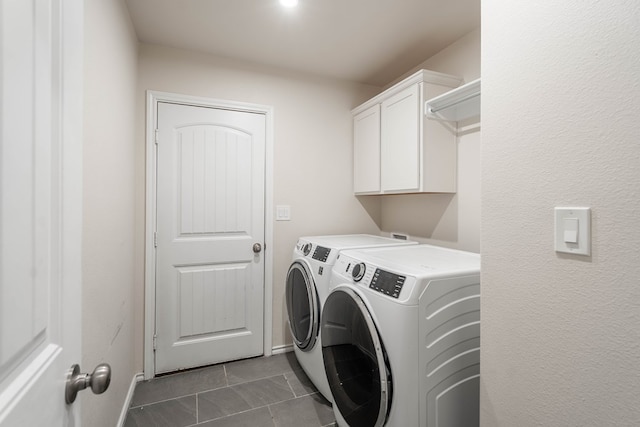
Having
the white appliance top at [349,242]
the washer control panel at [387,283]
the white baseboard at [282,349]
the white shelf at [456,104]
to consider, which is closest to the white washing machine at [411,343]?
the washer control panel at [387,283]

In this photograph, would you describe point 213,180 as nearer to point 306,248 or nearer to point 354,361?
point 306,248

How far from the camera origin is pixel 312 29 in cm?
196

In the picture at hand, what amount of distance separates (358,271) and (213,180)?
1438 millimetres

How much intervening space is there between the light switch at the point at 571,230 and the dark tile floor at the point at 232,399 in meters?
1.58

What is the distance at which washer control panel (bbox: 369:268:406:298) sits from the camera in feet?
3.84

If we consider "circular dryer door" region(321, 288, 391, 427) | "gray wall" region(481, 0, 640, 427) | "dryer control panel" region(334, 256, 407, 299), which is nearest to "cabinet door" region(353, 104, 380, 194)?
"dryer control panel" region(334, 256, 407, 299)

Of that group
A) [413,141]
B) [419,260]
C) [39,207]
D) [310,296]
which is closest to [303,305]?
[310,296]

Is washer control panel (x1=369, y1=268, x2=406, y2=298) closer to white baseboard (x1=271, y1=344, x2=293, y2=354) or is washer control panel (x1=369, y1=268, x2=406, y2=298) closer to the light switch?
the light switch

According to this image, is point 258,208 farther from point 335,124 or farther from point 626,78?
point 626,78

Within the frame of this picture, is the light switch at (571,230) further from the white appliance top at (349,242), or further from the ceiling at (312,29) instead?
the ceiling at (312,29)

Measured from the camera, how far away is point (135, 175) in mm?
2062

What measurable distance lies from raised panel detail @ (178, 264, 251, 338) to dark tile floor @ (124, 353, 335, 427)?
318 millimetres

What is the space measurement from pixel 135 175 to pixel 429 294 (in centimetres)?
203

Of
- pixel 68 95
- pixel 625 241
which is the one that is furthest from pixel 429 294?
pixel 68 95
